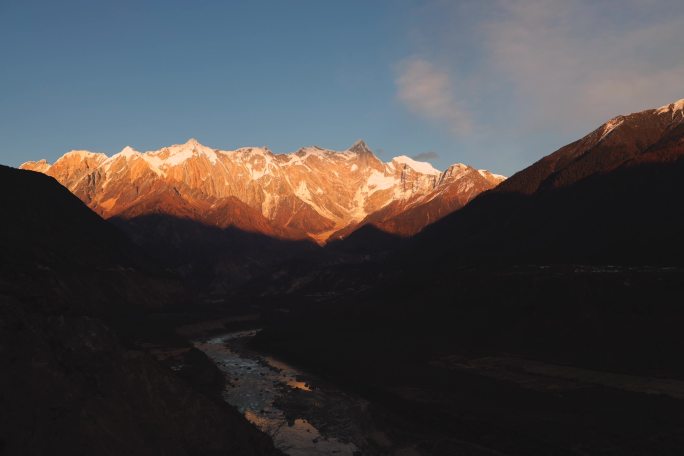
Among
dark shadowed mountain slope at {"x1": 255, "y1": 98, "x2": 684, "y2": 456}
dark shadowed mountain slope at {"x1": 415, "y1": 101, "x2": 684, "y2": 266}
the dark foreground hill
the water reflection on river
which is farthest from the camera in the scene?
dark shadowed mountain slope at {"x1": 415, "y1": 101, "x2": 684, "y2": 266}

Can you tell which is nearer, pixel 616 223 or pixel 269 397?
pixel 269 397

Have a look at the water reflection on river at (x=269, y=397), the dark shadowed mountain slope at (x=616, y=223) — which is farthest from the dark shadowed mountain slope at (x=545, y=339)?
the water reflection on river at (x=269, y=397)

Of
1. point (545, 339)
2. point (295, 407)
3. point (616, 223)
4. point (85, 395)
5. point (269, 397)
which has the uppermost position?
point (616, 223)

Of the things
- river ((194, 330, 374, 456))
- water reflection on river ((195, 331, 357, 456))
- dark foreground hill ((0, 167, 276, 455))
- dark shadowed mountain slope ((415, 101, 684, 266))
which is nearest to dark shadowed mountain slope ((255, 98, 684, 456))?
dark shadowed mountain slope ((415, 101, 684, 266))

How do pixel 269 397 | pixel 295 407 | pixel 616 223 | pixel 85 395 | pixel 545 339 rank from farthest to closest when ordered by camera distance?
pixel 616 223, pixel 545 339, pixel 269 397, pixel 295 407, pixel 85 395

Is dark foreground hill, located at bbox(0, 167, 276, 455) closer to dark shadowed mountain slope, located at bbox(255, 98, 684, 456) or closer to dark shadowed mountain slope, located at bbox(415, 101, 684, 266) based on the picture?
dark shadowed mountain slope, located at bbox(255, 98, 684, 456)

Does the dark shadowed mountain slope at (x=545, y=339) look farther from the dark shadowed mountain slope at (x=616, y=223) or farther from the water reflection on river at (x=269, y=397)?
the water reflection on river at (x=269, y=397)

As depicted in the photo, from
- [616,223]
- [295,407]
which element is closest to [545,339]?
[295,407]

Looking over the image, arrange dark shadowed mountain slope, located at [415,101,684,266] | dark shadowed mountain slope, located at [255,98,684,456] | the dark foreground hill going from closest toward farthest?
the dark foreground hill
dark shadowed mountain slope, located at [255,98,684,456]
dark shadowed mountain slope, located at [415,101,684,266]

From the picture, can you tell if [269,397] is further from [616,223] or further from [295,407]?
[616,223]
